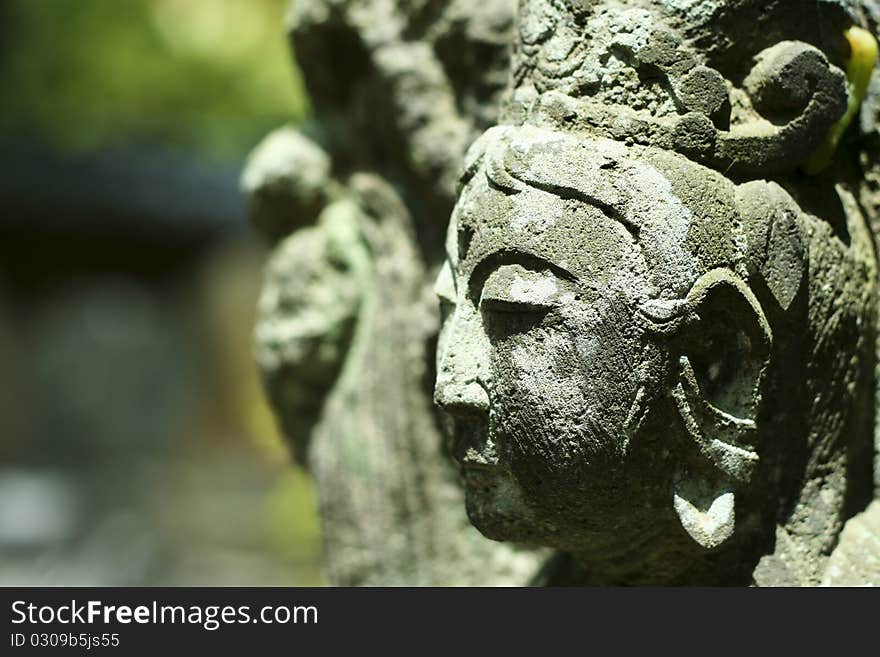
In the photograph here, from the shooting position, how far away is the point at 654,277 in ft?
2.83

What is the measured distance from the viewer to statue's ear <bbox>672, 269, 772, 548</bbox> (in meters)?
0.89

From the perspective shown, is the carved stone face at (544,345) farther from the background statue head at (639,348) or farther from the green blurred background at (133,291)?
the green blurred background at (133,291)

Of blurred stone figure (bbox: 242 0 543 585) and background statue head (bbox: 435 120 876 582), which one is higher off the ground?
blurred stone figure (bbox: 242 0 543 585)

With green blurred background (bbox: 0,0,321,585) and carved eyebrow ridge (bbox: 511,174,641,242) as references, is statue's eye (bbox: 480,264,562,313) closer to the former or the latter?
carved eyebrow ridge (bbox: 511,174,641,242)

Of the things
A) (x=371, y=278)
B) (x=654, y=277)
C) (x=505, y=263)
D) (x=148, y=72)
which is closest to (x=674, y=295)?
(x=654, y=277)

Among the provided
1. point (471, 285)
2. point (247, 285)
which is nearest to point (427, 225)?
point (471, 285)

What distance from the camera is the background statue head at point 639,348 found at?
871 mm

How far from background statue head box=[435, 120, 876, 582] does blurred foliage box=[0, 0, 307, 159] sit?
255 cm

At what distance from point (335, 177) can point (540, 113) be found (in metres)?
0.58

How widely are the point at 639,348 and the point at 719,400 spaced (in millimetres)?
95

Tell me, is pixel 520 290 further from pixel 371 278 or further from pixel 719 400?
pixel 371 278

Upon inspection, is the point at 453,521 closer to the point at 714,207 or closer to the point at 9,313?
the point at 714,207

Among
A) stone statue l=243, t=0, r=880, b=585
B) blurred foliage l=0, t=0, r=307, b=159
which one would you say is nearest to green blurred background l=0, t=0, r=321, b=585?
blurred foliage l=0, t=0, r=307, b=159

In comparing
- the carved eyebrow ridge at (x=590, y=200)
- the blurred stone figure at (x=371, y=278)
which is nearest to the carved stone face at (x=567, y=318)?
the carved eyebrow ridge at (x=590, y=200)
